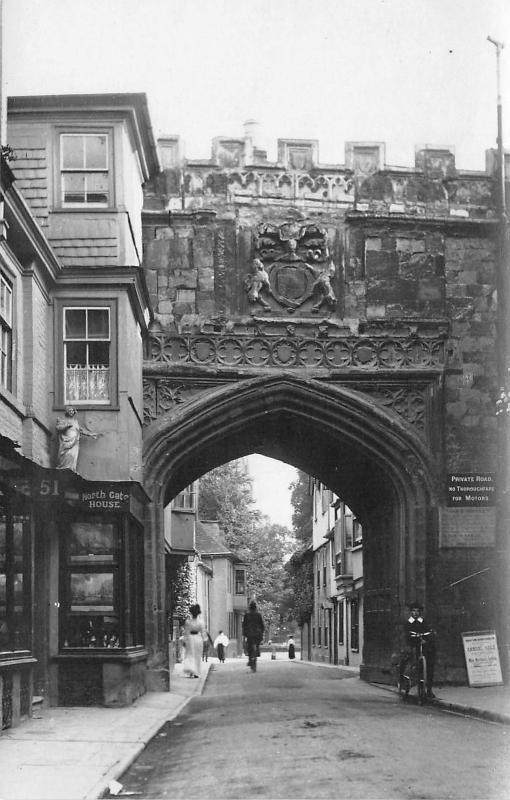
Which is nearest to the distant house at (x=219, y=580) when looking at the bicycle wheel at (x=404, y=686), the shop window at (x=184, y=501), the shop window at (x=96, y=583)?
the shop window at (x=184, y=501)

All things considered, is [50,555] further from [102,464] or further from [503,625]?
[503,625]

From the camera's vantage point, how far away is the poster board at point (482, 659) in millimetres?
19984

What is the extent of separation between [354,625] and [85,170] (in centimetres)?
2101

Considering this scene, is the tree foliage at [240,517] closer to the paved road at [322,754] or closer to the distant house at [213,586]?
the distant house at [213,586]

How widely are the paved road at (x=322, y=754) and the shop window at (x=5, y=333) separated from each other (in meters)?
4.66

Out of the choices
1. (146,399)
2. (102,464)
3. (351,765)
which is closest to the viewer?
(351,765)

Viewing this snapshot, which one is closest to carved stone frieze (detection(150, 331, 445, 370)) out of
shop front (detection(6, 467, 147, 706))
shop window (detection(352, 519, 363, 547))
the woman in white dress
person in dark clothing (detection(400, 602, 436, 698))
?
shop front (detection(6, 467, 147, 706))

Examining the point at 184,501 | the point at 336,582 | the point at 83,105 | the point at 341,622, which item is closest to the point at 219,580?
the point at 341,622

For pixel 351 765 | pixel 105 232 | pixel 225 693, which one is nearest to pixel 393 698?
pixel 225 693

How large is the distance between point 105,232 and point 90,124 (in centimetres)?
171

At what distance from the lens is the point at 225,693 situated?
20141mm

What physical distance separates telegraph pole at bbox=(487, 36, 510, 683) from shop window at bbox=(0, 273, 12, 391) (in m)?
9.21

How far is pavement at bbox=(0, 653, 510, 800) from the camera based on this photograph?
8906 mm

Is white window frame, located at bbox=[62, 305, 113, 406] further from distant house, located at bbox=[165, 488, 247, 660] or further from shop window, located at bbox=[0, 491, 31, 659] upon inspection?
distant house, located at bbox=[165, 488, 247, 660]
